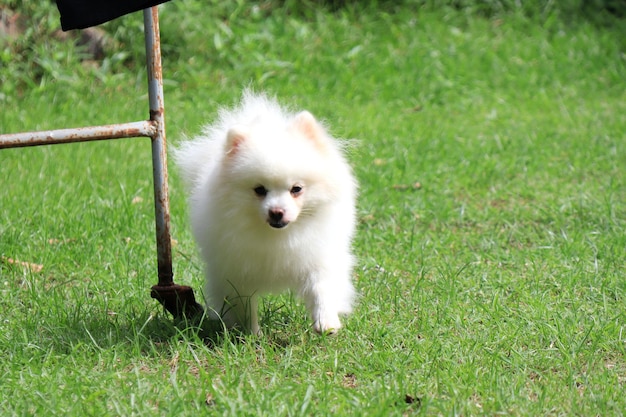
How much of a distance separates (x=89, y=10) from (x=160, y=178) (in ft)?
2.32

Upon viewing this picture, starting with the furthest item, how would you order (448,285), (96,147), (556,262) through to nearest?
(96,147), (556,262), (448,285)

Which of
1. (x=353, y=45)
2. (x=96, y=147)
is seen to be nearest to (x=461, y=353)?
(x=96, y=147)

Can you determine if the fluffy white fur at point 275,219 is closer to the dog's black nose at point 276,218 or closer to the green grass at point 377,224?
the dog's black nose at point 276,218

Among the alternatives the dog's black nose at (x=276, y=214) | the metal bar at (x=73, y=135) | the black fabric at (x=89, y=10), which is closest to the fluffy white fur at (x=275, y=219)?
the dog's black nose at (x=276, y=214)

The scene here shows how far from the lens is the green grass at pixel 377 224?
119 inches

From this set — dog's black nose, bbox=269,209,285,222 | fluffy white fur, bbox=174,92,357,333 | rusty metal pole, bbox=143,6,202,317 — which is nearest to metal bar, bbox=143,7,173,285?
rusty metal pole, bbox=143,6,202,317

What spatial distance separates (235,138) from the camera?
330 centimetres

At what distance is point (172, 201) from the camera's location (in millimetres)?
5297

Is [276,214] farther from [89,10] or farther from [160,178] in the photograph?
[89,10]

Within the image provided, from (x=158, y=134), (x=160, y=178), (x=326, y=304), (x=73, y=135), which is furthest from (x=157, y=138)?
(x=326, y=304)

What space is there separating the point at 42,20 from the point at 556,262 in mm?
5483

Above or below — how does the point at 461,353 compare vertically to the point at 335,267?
below

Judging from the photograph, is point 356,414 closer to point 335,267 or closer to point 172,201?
point 335,267

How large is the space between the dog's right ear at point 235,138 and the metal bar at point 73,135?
35 centimetres
